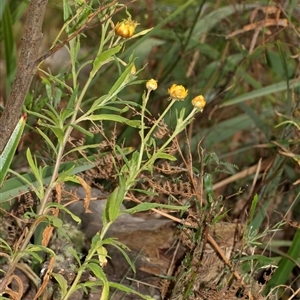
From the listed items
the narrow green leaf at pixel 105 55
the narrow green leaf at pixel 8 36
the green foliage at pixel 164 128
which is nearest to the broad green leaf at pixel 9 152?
the green foliage at pixel 164 128

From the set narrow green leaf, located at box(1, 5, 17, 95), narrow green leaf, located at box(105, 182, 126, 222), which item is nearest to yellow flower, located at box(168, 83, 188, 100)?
narrow green leaf, located at box(105, 182, 126, 222)

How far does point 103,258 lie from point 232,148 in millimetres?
1499

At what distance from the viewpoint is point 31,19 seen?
0.80 m

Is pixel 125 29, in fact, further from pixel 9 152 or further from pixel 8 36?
pixel 8 36

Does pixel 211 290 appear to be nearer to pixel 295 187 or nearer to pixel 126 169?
pixel 126 169

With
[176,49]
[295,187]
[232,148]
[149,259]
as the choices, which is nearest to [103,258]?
[149,259]

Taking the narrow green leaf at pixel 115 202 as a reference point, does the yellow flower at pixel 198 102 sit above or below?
above

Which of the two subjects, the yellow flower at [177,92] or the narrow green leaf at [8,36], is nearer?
the yellow flower at [177,92]

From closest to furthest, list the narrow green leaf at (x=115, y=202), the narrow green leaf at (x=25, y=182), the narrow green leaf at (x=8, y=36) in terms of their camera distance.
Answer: the narrow green leaf at (x=115, y=202) < the narrow green leaf at (x=25, y=182) < the narrow green leaf at (x=8, y=36)

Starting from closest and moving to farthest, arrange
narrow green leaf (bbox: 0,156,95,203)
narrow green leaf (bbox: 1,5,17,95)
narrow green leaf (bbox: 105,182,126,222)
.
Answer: narrow green leaf (bbox: 105,182,126,222) < narrow green leaf (bbox: 0,156,95,203) < narrow green leaf (bbox: 1,5,17,95)

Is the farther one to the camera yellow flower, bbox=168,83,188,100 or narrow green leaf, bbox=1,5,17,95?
narrow green leaf, bbox=1,5,17,95

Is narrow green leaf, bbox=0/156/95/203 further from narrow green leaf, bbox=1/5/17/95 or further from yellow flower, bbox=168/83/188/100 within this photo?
narrow green leaf, bbox=1/5/17/95

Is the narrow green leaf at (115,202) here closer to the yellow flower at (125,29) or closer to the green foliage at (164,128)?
the green foliage at (164,128)

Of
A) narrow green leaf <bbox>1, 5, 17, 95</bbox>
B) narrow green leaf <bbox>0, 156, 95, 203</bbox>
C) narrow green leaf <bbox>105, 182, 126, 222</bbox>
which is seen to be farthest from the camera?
narrow green leaf <bbox>1, 5, 17, 95</bbox>
